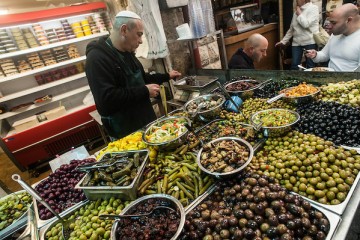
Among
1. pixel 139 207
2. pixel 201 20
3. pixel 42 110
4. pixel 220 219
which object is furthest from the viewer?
pixel 42 110

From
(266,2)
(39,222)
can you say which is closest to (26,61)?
(39,222)

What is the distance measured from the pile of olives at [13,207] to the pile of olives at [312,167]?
2.32 m

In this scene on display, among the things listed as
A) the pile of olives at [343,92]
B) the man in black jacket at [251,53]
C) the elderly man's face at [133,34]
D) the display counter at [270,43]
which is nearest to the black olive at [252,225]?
the pile of olives at [343,92]

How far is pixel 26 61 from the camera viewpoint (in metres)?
5.76

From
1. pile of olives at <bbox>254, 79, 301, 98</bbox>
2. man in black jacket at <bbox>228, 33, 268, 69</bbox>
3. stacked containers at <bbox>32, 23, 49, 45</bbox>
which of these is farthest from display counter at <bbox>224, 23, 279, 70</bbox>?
stacked containers at <bbox>32, 23, 49, 45</bbox>

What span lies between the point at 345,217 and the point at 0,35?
7.12m

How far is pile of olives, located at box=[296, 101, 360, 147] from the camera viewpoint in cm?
195

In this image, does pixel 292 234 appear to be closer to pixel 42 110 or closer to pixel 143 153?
pixel 143 153

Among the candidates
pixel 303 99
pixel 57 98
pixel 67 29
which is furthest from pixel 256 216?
pixel 67 29

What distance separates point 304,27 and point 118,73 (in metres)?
5.67

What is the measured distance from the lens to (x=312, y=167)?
1.71 m

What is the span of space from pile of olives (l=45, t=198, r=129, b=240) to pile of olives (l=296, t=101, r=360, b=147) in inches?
76.6

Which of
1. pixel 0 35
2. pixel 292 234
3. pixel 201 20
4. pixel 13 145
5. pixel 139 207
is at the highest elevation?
pixel 0 35

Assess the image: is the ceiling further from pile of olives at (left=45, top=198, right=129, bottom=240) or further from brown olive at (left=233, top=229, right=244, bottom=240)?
brown olive at (left=233, top=229, right=244, bottom=240)
